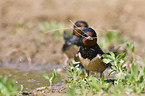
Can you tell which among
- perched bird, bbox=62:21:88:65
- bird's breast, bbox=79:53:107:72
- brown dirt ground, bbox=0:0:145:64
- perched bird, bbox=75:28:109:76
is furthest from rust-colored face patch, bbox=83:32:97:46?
brown dirt ground, bbox=0:0:145:64

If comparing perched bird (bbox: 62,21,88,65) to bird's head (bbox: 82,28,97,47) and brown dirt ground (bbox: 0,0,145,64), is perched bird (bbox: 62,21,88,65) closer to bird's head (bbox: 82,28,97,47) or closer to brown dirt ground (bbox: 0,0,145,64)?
brown dirt ground (bbox: 0,0,145,64)

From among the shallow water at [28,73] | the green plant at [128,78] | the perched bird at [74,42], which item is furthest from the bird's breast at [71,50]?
the green plant at [128,78]

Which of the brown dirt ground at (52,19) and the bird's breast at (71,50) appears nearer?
the bird's breast at (71,50)

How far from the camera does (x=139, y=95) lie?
9.30ft

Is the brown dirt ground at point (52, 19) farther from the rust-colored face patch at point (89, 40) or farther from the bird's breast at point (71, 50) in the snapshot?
the rust-colored face patch at point (89, 40)

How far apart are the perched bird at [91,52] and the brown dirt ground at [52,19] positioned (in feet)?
6.84

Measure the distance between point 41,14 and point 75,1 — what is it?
176 cm

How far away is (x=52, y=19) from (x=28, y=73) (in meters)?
4.40

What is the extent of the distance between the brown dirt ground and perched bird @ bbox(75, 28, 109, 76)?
2.08 meters

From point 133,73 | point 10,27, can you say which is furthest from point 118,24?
point 133,73

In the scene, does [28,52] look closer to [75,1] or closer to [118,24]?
[118,24]

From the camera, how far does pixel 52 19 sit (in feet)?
29.3

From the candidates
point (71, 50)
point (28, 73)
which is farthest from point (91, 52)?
point (28, 73)

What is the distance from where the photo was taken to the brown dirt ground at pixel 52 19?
6.32 meters
